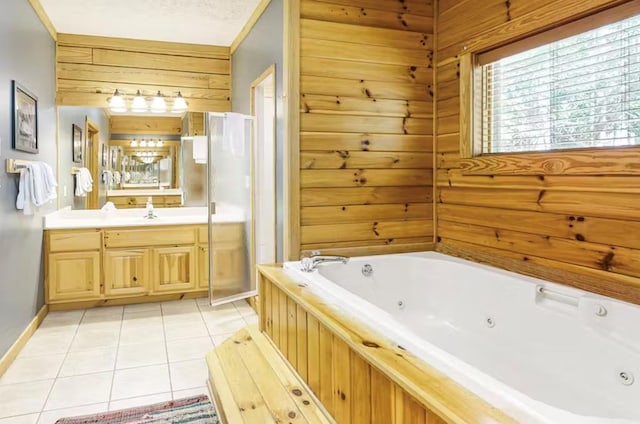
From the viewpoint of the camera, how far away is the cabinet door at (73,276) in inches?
155

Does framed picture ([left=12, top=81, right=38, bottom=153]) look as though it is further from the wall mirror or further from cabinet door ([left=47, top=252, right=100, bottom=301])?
cabinet door ([left=47, top=252, right=100, bottom=301])

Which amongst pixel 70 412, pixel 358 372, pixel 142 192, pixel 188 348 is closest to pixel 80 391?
pixel 70 412

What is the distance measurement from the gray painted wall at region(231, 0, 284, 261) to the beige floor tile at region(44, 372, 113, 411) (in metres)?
1.36

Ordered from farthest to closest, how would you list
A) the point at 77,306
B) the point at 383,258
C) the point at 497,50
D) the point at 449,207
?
1. the point at 77,306
2. the point at 449,207
3. the point at 383,258
4. the point at 497,50

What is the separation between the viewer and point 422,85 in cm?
A: 318

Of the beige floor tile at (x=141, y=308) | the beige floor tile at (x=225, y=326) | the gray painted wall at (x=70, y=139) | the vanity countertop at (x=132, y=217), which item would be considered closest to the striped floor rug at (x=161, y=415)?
the beige floor tile at (x=225, y=326)

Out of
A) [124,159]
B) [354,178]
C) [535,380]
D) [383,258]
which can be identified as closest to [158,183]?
[124,159]

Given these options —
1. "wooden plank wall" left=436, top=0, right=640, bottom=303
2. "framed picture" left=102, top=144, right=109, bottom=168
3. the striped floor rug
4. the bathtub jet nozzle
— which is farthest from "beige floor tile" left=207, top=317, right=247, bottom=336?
"framed picture" left=102, top=144, right=109, bottom=168

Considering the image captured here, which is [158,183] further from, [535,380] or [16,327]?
[535,380]

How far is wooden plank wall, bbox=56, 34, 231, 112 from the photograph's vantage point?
14.3 feet

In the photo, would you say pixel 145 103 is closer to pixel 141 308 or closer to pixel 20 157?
pixel 20 157

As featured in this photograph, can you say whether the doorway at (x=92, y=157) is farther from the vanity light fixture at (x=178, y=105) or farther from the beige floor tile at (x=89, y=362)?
the beige floor tile at (x=89, y=362)

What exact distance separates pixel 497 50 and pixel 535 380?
177 centimetres

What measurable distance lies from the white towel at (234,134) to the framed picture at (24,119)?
53.8 inches
